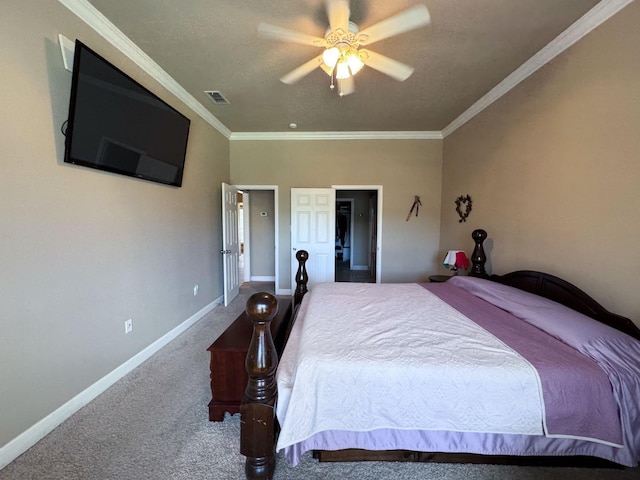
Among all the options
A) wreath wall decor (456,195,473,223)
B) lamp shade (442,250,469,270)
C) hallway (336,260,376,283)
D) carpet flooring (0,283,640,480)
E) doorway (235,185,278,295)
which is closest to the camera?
carpet flooring (0,283,640,480)

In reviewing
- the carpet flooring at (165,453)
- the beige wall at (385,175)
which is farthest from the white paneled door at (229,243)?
the carpet flooring at (165,453)

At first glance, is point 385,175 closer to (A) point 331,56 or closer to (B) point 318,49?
(B) point 318,49

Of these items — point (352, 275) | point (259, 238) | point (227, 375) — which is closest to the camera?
point (227, 375)

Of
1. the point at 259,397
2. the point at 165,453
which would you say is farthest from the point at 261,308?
the point at 165,453

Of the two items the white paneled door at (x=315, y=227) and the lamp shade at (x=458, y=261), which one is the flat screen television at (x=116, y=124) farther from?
→ the lamp shade at (x=458, y=261)

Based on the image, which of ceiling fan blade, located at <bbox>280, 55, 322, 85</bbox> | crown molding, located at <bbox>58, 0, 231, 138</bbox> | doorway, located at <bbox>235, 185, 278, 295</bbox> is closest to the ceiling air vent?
crown molding, located at <bbox>58, 0, 231, 138</bbox>

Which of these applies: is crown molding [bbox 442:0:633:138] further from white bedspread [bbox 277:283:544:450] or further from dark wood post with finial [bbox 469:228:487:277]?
white bedspread [bbox 277:283:544:450]

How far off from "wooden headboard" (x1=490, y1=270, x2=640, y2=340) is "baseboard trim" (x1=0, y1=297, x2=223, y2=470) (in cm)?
352

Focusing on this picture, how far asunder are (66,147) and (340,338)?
6.75ft

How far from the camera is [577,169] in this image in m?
2.00

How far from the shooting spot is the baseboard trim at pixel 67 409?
1.45 metres

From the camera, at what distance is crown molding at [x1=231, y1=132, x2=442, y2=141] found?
438cm

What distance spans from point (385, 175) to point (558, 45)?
2556 millimetres

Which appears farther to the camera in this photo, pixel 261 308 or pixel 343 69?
pixel 343 69
